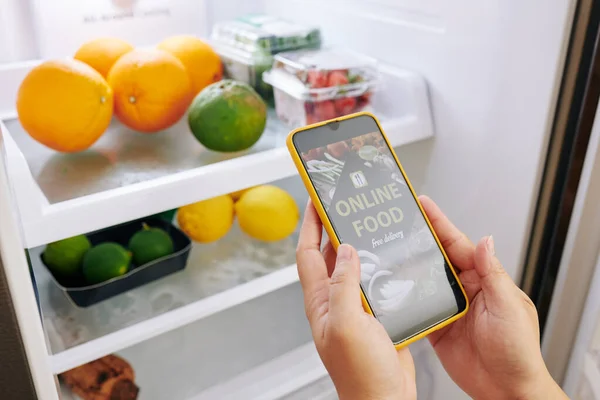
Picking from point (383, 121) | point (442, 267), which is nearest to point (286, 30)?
point (383, 121)

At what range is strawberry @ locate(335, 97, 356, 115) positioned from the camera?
2.60ft

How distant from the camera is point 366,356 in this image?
0.49 meters

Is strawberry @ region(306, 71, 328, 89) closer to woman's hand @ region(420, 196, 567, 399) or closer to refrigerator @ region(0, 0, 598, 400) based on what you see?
refrigerator @ region(0, 0, 598, 400)

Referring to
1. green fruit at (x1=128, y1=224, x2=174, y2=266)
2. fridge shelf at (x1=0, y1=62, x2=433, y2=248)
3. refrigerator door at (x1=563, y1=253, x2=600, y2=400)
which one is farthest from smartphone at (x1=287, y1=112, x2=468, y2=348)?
green fruit at (x1=128, y1=224, x2=174, y2=266)

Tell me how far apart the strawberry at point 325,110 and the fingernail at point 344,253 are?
1.03 ft

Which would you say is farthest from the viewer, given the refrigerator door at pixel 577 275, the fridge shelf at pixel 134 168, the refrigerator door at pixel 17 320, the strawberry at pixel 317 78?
the strawberry at pixel 317 78

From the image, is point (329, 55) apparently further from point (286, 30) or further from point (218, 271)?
point (218, 271)

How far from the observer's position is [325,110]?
786 millimetres

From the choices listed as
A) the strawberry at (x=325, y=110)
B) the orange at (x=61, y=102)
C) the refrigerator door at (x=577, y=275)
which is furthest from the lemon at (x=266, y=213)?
the refrigerator door at (x=577, y=275)

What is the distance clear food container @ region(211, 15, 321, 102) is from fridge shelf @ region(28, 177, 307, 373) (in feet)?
0.83

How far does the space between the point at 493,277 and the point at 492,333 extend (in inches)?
2.3

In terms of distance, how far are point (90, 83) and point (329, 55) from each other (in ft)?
1.14

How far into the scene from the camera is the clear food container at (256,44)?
86 cm

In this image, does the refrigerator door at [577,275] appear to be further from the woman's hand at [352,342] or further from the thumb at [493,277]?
the woman's hand at [352,342]
